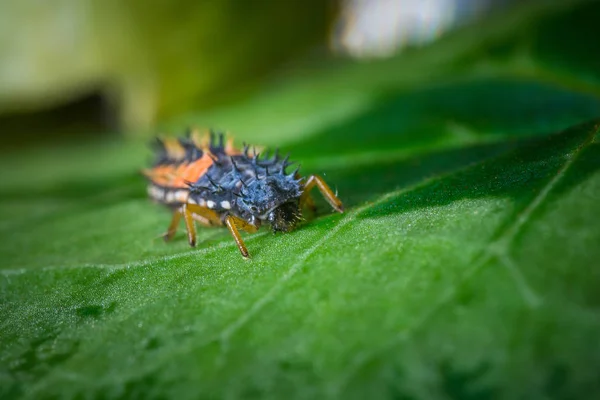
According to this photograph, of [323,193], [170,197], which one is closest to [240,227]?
[323,193]

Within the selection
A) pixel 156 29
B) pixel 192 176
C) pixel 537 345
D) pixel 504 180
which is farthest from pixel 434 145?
pixel 156 29

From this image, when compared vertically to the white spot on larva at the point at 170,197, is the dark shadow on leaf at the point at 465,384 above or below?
below

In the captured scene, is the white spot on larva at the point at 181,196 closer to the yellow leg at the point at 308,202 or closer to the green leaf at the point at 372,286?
the green leaf at the point at 372,286

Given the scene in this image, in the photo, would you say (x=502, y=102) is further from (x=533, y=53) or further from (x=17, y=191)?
(x=17, y=191)

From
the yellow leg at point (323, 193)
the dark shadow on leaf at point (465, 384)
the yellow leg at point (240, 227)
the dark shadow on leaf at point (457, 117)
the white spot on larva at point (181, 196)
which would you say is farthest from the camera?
the white spot on larva at point (181, 196)

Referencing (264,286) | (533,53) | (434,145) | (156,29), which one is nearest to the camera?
(264,286)

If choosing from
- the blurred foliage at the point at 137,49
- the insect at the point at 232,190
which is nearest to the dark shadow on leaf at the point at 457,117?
the insect at the point at 232,190

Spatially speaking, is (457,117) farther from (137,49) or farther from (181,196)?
(137,49)
